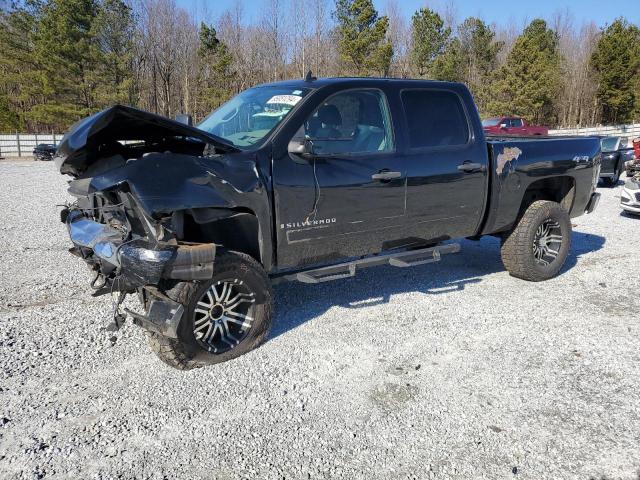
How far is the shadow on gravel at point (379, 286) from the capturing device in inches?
192

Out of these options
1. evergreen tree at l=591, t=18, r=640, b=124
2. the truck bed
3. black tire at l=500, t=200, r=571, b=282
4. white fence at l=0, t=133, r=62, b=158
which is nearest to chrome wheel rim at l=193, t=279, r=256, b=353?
the truck bed

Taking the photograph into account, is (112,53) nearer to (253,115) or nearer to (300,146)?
(253,115)

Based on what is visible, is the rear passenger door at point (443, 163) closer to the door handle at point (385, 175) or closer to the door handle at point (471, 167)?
the door handle at point (471, 167)

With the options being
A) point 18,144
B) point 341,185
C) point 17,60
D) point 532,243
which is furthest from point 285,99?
point 17,60

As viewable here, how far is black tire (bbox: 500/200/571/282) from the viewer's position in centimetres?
562

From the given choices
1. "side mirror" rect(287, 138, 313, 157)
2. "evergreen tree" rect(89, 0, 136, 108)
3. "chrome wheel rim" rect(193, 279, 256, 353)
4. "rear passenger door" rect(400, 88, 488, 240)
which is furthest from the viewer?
"evergreen tree" rect(89, 0, 136, 108)

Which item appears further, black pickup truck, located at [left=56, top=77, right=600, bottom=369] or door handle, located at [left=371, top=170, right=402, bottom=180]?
door handle, located at [left=371, top=170, right=402, bottom=180]

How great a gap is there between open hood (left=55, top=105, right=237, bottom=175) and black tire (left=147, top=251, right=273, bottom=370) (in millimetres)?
873

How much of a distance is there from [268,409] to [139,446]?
0.78 meters

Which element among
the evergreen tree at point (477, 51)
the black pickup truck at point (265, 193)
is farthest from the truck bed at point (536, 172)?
the evergreen tree at point (477, 51)

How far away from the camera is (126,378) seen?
354 centimetres

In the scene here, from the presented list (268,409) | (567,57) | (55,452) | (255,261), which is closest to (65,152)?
Answer: (255,261)

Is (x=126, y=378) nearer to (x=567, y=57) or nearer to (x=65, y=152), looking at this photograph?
(x=65, y=152)

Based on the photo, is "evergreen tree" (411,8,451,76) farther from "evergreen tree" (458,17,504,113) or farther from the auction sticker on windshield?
the auction sticker on windshield
